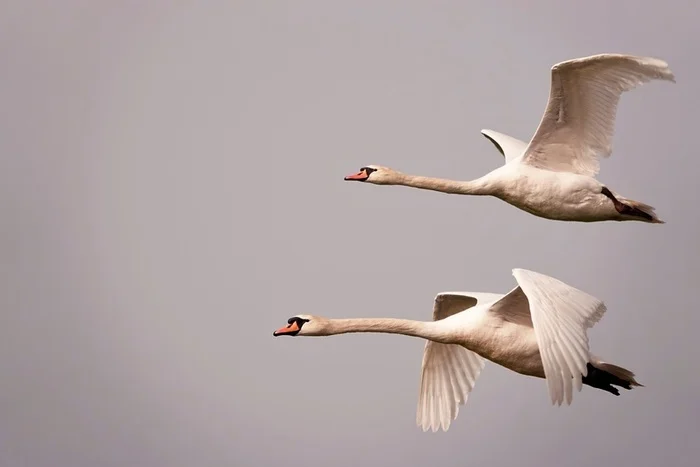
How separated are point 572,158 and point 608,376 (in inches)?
126

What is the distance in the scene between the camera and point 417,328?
64.6 ft

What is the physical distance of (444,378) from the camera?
21.3 metres

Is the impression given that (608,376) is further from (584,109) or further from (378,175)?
(378,175)

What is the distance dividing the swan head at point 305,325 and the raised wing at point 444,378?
2190 millimetres

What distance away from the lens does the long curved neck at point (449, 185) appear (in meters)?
20.8

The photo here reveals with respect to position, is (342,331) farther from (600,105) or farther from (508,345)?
(600,105)

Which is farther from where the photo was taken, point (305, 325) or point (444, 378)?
point (444, 378)

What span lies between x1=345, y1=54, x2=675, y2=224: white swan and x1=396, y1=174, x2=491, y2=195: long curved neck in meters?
0.01

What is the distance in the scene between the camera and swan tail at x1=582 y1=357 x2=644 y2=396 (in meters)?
19.6

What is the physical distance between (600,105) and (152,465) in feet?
192

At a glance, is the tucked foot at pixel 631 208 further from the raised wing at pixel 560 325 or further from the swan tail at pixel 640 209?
the raised wing at pixel 560 325

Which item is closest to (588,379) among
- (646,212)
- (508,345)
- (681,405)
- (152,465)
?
(508,345)

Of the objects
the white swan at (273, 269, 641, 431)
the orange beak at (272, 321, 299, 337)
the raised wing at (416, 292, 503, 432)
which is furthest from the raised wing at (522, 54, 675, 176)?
the orange beak at (272, 321, 299, 337)

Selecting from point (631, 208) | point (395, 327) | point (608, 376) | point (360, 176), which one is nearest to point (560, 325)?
point (608, 376)
